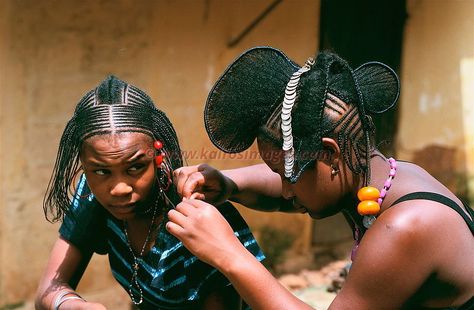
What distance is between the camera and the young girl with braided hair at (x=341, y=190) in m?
2.20

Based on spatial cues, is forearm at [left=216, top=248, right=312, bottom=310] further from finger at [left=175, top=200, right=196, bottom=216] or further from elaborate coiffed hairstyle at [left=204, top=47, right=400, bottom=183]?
elaborate coiffed hairstyle at [left=204, top=47, right=400, bottom=183]

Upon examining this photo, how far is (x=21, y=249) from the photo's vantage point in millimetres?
5043

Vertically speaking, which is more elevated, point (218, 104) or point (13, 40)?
point (218, 104)

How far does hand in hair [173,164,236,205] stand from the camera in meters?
2.71

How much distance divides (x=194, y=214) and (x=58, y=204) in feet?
2.59

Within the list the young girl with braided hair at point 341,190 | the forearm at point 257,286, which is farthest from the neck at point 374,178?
the forearm at point 257,286

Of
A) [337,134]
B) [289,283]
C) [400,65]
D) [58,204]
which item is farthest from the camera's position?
[400,65]

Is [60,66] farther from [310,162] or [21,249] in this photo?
[310,162]

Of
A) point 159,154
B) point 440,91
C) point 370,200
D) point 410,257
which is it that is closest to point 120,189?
point 159,154

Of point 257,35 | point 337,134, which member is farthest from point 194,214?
point 257,35

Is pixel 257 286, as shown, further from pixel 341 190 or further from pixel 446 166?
pixel 446 166

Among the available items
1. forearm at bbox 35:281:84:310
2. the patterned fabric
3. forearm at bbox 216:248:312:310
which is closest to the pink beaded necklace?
forearm at bbox 216:248:312:310

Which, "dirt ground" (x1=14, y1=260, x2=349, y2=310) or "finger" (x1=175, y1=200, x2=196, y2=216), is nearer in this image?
"finger" (x1=175, y1=200, x2=196, y2=216)

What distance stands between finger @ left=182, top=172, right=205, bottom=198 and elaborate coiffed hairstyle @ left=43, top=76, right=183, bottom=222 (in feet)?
0.35
